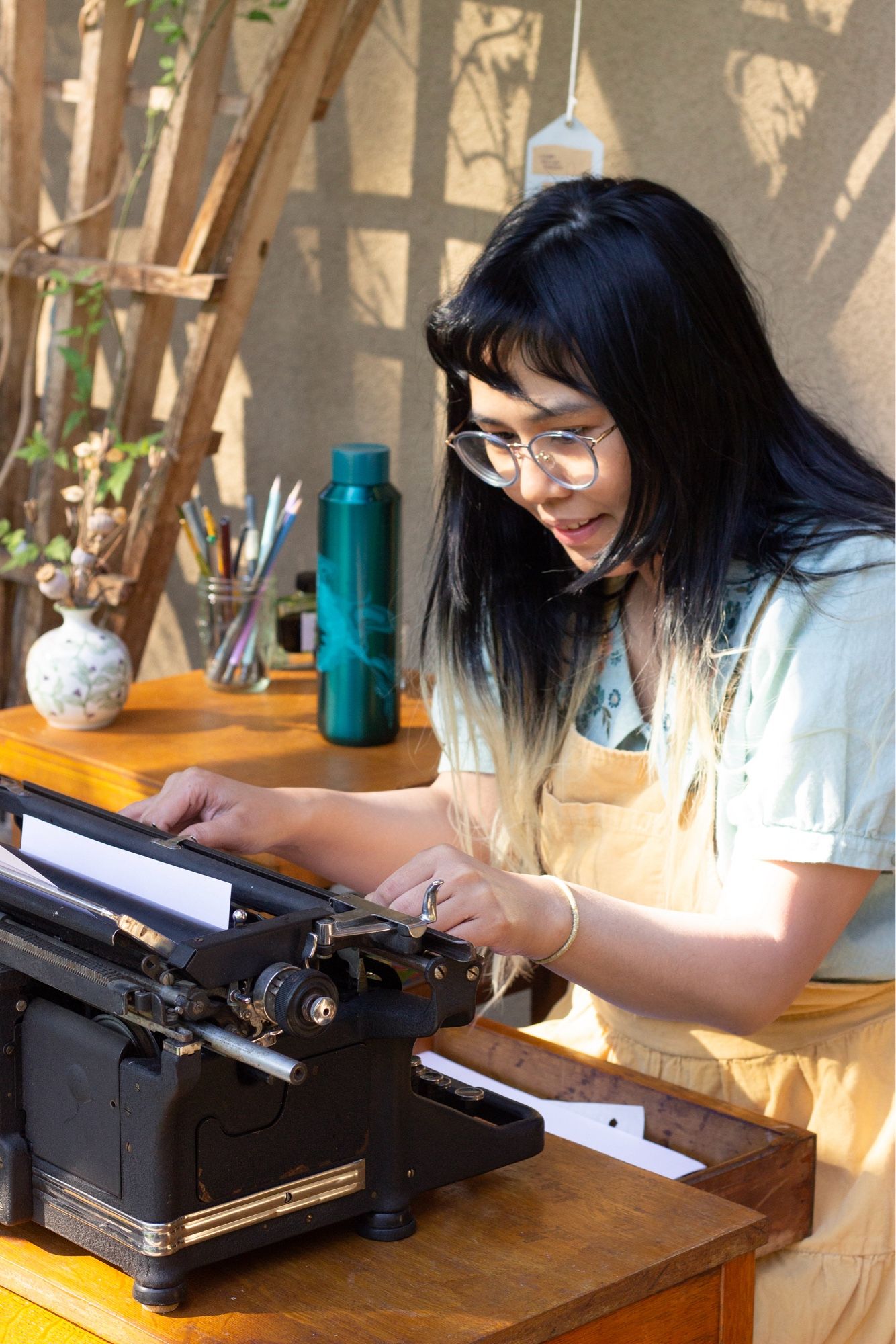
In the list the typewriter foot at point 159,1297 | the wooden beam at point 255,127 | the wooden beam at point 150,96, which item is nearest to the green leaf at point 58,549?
the wooden beam at point 255,127

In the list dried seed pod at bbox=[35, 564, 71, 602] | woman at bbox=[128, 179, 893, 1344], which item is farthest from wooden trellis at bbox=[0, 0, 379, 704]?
woman at bbox=[128, 179, 893, 1344]

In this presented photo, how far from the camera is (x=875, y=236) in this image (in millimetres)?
2195

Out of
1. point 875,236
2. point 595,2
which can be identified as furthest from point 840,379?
point 595,2

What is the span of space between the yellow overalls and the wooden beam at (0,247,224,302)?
117 centimetres

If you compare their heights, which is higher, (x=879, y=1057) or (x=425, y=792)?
(x=425, y=792)

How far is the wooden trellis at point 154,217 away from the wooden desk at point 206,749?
0.37m

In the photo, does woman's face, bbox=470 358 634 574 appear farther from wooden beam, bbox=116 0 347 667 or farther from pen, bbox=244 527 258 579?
wooden beam, bbox=116 0 347 667

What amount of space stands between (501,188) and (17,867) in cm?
194

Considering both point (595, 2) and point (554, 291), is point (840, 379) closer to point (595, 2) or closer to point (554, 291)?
point (595, 2)

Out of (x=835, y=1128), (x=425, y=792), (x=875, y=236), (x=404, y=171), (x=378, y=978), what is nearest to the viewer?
(x=378, y=978)

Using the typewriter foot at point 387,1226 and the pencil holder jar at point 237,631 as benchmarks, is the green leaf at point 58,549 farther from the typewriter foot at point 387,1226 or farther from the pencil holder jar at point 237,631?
the typewriter foot at point 387,1226

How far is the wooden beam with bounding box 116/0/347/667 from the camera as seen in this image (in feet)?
8.01

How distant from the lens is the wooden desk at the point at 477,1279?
3.06 feet

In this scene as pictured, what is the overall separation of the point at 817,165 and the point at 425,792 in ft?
3.74
